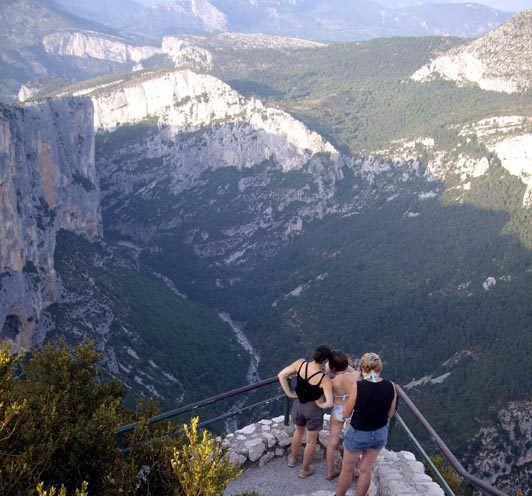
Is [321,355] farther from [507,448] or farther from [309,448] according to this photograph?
[507,448]

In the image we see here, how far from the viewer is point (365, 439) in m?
11.1

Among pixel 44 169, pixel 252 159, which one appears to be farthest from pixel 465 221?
pixel 44 169

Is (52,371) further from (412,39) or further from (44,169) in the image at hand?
(412,39)

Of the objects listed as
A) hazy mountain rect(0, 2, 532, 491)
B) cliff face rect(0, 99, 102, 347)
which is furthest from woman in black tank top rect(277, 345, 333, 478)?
cliff face rect(0, 99, 102, 347)

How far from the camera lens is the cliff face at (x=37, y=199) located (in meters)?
50.2

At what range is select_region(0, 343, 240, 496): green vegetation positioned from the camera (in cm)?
863

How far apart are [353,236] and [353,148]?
34.1m

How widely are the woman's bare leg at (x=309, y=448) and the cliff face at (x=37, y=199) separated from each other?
4178cm

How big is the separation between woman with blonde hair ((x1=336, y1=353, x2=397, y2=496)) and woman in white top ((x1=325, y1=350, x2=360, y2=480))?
2.56 feet

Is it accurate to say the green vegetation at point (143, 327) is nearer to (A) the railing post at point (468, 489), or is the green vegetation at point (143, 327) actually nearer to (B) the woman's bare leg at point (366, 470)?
(B) the woman's bare leg at point (366, 470)

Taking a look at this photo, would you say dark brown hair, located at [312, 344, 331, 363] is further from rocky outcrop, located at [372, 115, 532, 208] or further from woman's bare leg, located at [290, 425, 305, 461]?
rocky outcrop, located at [372, 115, 532, 208]

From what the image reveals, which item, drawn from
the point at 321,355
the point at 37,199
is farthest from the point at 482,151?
the point at 321,355

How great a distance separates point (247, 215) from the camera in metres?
118

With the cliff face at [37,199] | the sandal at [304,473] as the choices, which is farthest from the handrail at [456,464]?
the cliff face at [37,199]
